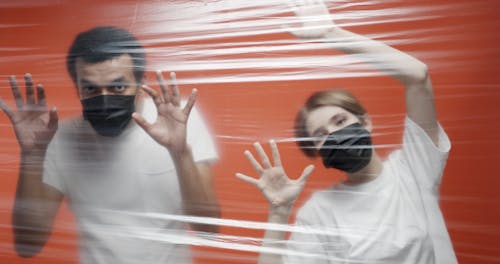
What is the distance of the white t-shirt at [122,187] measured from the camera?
0.97 metres

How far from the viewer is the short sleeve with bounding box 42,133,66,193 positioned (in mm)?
1012

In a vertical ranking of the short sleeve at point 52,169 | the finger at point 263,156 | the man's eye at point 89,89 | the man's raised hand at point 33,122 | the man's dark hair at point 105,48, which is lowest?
the short sleeve at point 52,169

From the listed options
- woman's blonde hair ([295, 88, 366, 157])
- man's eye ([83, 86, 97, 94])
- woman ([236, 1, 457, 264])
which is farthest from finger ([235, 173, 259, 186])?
man's eye ([83, 86, 97, 94])

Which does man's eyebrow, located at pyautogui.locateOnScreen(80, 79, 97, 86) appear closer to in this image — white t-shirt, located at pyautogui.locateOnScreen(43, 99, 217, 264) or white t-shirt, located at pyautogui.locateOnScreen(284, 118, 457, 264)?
white t-shirt, located at pyautogui.locateOnScreen(43, 99, 217, 264)

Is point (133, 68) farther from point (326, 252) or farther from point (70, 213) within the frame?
point (326, 252)

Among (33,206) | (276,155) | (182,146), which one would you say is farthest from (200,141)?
(33,206)

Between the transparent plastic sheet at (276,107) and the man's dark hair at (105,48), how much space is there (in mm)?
20

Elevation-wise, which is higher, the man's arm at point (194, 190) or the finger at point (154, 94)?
the finger at point (154, 94)

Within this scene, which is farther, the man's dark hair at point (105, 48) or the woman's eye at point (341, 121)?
the man's dark hair at point (105, 48)

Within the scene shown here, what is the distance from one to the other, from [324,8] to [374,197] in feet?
1.26

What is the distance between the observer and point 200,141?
978 millimetres

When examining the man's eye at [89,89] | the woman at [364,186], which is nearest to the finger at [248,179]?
the woman at [364,186]

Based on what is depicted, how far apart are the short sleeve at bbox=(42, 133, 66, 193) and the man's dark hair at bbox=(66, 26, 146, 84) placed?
144 millimetres

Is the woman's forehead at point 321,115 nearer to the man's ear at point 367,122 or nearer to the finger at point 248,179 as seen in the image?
the man's ear at point 367,122
